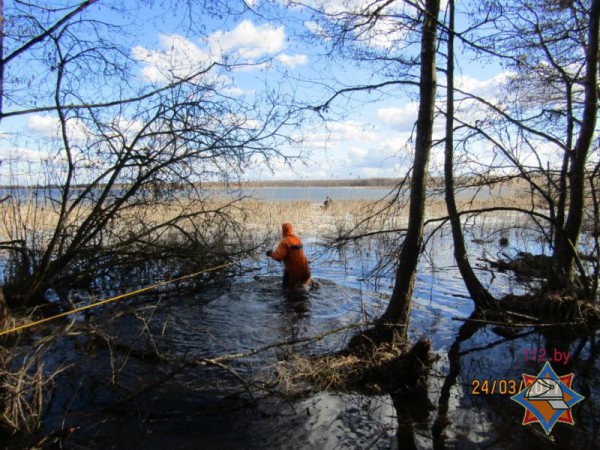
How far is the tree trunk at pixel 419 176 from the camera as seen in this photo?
5.40 meters

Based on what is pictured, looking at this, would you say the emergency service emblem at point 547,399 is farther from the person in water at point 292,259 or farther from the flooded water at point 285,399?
the person in water at point 292,259

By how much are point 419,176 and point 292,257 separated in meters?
4.57

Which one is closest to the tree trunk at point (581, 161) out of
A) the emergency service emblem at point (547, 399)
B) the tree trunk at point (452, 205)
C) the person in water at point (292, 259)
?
the tree trunk at point (452, 205)

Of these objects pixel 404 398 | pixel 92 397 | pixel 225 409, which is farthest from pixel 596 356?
pixel 92 397

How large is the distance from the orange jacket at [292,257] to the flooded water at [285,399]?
1417 millimetres

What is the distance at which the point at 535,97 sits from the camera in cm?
862

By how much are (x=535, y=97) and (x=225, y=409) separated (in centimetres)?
811

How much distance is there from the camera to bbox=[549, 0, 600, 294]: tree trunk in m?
6.89

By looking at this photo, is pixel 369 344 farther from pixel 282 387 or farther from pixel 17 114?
pixel 17 114

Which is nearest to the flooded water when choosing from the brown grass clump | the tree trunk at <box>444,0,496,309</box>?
the brown grass clump

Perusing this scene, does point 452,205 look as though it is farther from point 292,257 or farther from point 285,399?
point 285,399

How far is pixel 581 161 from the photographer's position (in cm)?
724
